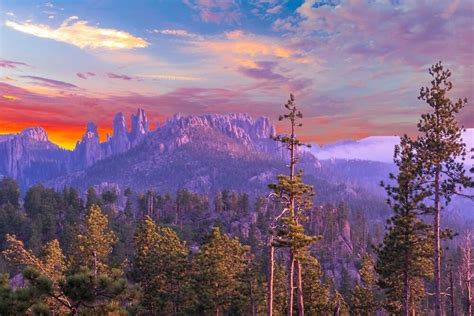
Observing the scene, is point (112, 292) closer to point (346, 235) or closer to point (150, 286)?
point (150, 286)

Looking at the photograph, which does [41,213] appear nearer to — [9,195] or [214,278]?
[9,195]

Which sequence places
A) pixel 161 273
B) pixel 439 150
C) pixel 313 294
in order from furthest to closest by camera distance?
pixel 313 294, pixel 161 273, pixel 439 150

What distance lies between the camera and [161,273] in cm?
4638

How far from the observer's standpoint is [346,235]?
16688 centimetres

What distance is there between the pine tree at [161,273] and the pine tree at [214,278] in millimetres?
2159

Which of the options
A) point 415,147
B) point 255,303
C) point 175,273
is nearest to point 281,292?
point 255,303

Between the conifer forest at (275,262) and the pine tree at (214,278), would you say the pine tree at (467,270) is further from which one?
the pine tree at (214,278)

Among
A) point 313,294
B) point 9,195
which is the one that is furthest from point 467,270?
point 9,195

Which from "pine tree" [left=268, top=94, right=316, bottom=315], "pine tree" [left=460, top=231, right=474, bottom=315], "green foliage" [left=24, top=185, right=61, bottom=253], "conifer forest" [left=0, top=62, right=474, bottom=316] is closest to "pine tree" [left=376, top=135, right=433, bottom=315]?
"conifer forest" [left=0, top=62, right=474, bottom=316]

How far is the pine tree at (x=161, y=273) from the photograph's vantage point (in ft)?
152

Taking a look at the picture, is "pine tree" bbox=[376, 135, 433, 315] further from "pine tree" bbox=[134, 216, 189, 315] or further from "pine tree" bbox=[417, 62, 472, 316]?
"pine tree" bbox=[134, 216, 189, 315]

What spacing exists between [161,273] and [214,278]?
22.1 ft

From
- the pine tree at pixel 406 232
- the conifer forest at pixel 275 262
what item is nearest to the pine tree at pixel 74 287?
the conifer forest at pixel 275 262

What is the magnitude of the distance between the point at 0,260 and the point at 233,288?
5204 centimetres
